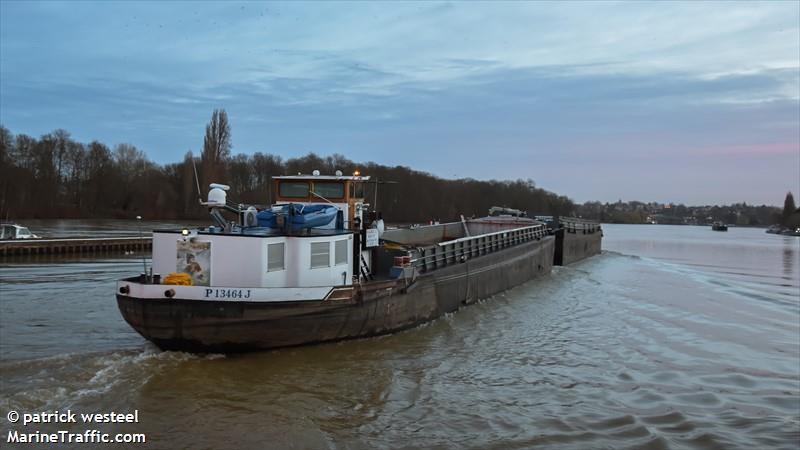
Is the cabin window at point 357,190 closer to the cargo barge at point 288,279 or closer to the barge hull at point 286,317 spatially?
the cargo barge at point 288,279

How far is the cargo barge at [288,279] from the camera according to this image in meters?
10.2

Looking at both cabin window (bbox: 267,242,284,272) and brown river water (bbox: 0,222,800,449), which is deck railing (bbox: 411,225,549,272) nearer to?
brown river water (bbox: 0,222,800,449)

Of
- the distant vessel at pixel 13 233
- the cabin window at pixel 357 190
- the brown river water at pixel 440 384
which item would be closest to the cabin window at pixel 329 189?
the cabin window at pixel 357 190

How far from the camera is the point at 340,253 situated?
41.8 feet

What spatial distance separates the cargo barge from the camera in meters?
10.2

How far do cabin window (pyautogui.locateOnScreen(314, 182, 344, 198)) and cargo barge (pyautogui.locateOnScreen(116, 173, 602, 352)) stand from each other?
0.09 feet

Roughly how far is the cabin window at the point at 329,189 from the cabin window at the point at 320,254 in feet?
8.39

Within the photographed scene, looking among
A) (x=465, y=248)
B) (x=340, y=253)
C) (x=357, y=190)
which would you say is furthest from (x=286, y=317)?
(x=465, y=248)

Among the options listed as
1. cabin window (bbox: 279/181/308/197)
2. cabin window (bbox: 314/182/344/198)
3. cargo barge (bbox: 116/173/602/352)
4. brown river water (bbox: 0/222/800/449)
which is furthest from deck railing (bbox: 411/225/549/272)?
cabin window (bbox: 279/181/308/197)

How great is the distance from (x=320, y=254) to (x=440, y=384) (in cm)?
389

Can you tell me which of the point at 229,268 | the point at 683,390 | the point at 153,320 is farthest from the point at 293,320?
the point at 683,390

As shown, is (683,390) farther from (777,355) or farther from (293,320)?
(293,320)

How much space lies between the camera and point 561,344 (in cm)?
1384

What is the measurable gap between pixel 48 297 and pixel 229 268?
10680mm
